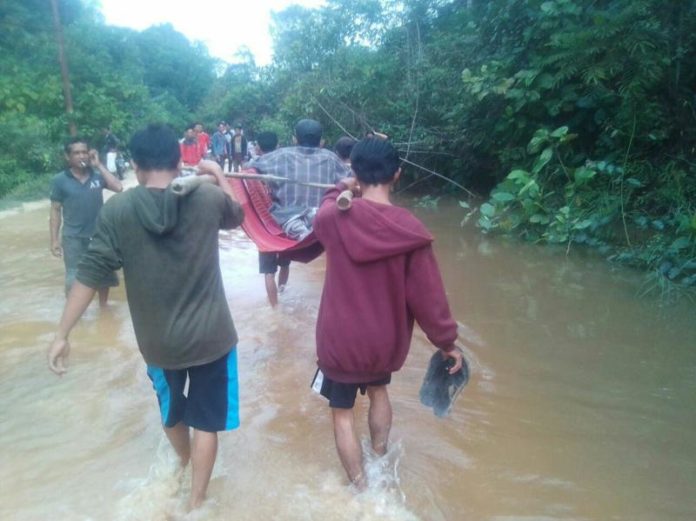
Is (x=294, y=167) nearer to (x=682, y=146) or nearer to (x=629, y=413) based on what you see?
(x=629, y=413)

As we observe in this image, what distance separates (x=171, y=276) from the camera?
92.3 inches

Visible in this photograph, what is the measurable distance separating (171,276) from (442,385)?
126 centimetres

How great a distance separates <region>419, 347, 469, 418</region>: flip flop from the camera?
9.02 ft

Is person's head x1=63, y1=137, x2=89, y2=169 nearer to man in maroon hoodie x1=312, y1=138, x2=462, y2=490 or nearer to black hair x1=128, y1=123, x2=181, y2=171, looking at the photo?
black hair x1=128, y1=123, x2=181, y2=171

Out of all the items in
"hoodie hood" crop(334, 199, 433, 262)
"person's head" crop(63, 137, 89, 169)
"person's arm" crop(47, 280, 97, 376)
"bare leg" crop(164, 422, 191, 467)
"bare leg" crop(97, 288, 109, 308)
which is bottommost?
"bare leg" crop(97, 288, 109, 308)

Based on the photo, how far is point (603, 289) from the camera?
229 inches

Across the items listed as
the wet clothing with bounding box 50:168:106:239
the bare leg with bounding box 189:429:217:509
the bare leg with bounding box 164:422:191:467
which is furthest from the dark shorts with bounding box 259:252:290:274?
the bare leg with bounding box 189:429:217:509

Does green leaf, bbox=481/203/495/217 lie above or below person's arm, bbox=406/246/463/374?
below

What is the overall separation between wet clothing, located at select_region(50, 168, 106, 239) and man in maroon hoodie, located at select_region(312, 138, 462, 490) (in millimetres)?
2965

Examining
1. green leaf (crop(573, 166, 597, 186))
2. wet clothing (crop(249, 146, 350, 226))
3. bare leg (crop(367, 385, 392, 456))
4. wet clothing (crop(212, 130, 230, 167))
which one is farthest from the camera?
wet clothing (crop(212, 130, 230, 167))

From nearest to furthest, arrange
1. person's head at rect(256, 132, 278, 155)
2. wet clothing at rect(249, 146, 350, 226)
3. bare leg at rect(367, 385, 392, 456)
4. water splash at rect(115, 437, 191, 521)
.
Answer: water splash at rect(115, 437, 191, 521) → bare leg at rect(367, 385, 392, 456) → wet clothing at rect(249, 146, 350, 226) → person's head at rect(256, 132, 278, 155)

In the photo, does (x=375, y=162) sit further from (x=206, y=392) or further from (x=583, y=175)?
(x=583, y=175)

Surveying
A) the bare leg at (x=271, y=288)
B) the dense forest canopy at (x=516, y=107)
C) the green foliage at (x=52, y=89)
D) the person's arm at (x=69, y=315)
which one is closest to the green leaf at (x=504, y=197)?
the dense forest canopy at (x=516, y=107)

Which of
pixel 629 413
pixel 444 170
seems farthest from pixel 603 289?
pixel 444 170
